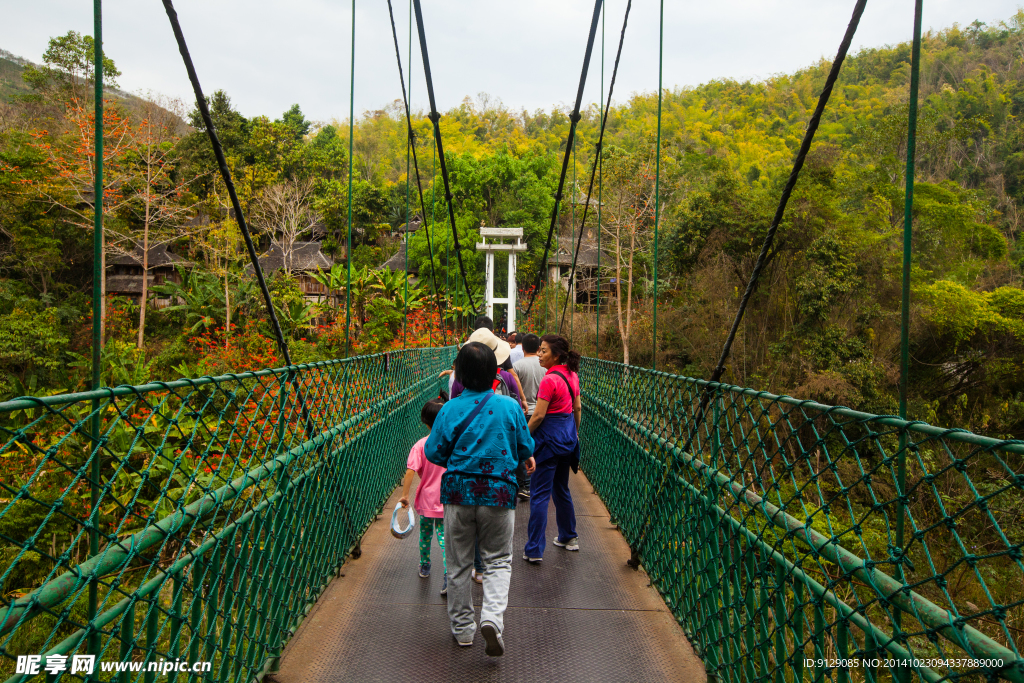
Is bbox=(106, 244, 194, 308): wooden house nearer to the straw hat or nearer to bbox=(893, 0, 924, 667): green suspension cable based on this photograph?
the straw hat

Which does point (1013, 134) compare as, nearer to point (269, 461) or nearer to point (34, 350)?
point (269, 461)

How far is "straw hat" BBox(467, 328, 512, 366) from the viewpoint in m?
3.46

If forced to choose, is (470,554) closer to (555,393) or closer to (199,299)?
(555,393)

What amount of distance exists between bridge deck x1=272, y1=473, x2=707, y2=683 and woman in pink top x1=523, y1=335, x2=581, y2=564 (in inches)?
6.2

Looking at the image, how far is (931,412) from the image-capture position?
1206 centimetres

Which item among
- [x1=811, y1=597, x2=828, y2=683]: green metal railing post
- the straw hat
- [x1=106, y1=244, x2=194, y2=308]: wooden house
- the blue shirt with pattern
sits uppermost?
[x1=106, y1=244, x2=194, y2=308]: wooden house

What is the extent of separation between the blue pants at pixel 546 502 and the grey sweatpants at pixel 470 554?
0.73 meters

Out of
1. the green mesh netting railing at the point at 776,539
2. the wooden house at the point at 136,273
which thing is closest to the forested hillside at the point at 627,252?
the wooden house at the point at 136,273

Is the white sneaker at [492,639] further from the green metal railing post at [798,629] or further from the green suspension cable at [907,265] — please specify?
the green suspension cable at [907,265]

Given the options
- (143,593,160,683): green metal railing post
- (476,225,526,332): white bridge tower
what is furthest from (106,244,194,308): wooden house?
(143,593,160,683): green metal railing post

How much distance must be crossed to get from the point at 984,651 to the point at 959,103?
25.0 metres

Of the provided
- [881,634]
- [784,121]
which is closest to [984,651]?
[881,634]

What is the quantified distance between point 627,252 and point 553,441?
53.6 feet

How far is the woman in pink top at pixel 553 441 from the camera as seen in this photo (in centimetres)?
267
